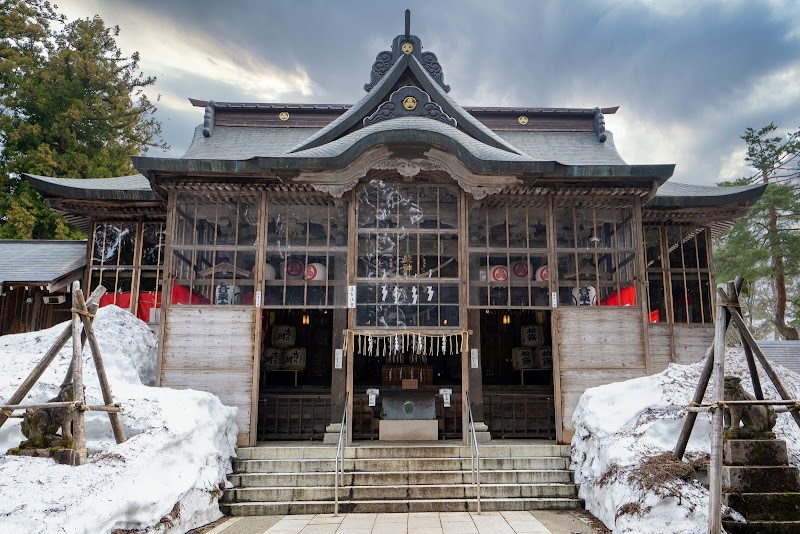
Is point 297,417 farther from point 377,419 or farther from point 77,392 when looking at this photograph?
point 77,392

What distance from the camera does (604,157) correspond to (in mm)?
15859

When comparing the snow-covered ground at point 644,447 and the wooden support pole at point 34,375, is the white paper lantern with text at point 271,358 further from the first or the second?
the snow-covered ground at point 644,447

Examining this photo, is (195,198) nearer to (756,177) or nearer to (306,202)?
(306,202)

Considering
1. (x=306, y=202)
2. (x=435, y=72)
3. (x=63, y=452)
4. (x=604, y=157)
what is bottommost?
(x=63, y=452)

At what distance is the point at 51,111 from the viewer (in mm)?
21594

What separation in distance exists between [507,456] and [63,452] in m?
7.54

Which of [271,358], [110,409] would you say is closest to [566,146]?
[271,358]

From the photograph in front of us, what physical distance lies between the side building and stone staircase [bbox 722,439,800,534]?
164 inches

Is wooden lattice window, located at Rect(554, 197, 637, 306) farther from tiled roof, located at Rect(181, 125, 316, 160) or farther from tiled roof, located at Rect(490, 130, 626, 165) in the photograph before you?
tiled roof, located at Rect(181, 125, 316, 160)

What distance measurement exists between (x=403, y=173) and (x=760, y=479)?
820cm

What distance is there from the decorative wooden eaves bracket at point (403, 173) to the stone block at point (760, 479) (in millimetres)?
6766

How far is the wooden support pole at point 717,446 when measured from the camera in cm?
634

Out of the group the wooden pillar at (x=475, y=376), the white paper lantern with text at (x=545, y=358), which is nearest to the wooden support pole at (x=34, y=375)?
the wooden pillar at (x=475, y=376)

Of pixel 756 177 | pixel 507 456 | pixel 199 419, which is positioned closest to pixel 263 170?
pixel 199 419
